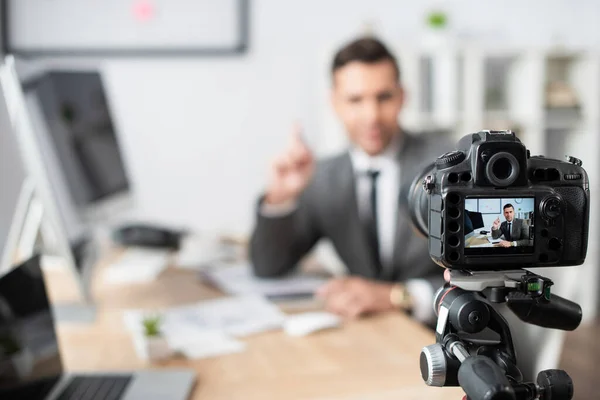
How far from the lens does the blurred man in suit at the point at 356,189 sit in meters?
1.71

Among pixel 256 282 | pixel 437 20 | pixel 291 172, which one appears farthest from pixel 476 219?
pixel 437 20

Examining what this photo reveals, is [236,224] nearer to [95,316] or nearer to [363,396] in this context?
[95,316]

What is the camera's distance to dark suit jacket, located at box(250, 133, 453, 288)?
1.69m

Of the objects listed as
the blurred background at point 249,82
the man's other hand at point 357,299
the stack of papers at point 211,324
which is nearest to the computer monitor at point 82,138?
the stack of papers at point 211,324

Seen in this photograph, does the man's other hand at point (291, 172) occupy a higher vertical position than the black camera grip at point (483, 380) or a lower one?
lower

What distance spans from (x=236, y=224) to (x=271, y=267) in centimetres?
160

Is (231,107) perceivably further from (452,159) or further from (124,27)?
(452,159)

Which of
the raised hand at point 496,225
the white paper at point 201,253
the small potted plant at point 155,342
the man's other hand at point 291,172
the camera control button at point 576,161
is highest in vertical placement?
the camera control button at point 576,161

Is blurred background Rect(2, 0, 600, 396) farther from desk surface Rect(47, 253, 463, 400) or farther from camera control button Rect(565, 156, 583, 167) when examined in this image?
camera control button Rect(565, 156, 583, 167)

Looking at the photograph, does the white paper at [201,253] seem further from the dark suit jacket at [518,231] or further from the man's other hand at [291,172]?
the dark suit jacket at [518,231]

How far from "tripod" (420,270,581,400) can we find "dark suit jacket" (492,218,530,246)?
0.02m

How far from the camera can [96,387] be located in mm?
967

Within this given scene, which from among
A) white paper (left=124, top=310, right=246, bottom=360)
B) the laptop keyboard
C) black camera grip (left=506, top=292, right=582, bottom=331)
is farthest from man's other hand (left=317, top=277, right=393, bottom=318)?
black camera grip (left=506, top=292, right=582, bottom=331)

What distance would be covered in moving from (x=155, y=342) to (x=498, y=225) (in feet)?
2.43
